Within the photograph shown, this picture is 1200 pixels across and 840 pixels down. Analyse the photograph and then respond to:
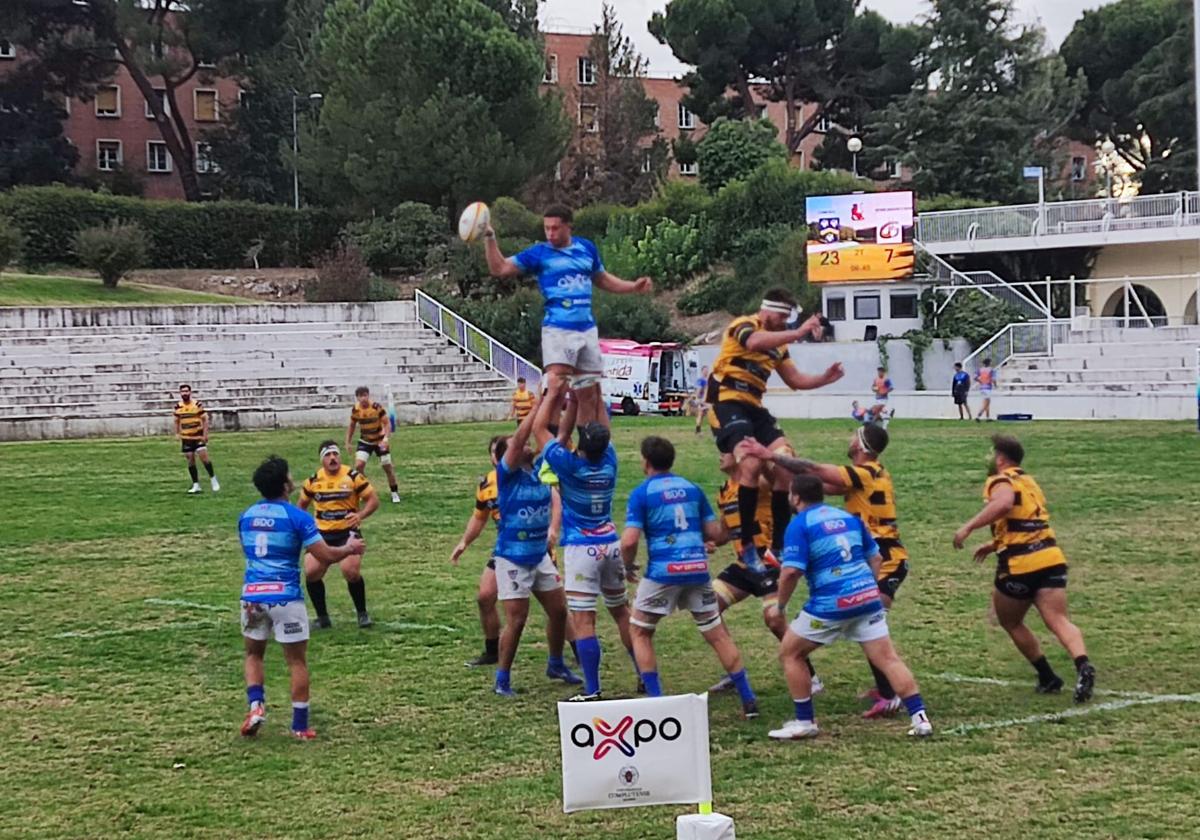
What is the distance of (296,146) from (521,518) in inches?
2458

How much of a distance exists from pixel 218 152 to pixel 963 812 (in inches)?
2780

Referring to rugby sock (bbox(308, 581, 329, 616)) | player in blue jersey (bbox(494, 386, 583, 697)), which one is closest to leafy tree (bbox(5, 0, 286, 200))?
rugby sock (bbox(308, 581, 329, 616))

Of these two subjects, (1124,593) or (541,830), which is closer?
(541,830)

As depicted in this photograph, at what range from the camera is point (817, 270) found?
170ft

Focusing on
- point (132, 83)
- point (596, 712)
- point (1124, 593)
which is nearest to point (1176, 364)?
point (1124, 593)

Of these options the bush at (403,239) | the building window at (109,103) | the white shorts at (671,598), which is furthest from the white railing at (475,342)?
the building window at (109,103)

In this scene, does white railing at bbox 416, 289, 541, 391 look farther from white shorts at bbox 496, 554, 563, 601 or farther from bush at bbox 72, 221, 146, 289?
white shorts at bbox 496, 554, 563, 601

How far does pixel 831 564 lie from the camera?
28.1 ft

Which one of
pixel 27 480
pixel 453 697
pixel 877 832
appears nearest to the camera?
pixel 877 832

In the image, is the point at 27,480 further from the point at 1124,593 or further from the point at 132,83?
the point at 132,83

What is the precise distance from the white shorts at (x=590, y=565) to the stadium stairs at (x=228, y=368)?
2919 cm

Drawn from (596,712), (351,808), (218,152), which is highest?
(218,152)

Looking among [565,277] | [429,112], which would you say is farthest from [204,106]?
[565,277]

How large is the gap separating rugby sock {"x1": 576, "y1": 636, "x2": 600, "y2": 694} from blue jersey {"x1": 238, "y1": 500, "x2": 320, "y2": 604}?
200cm
